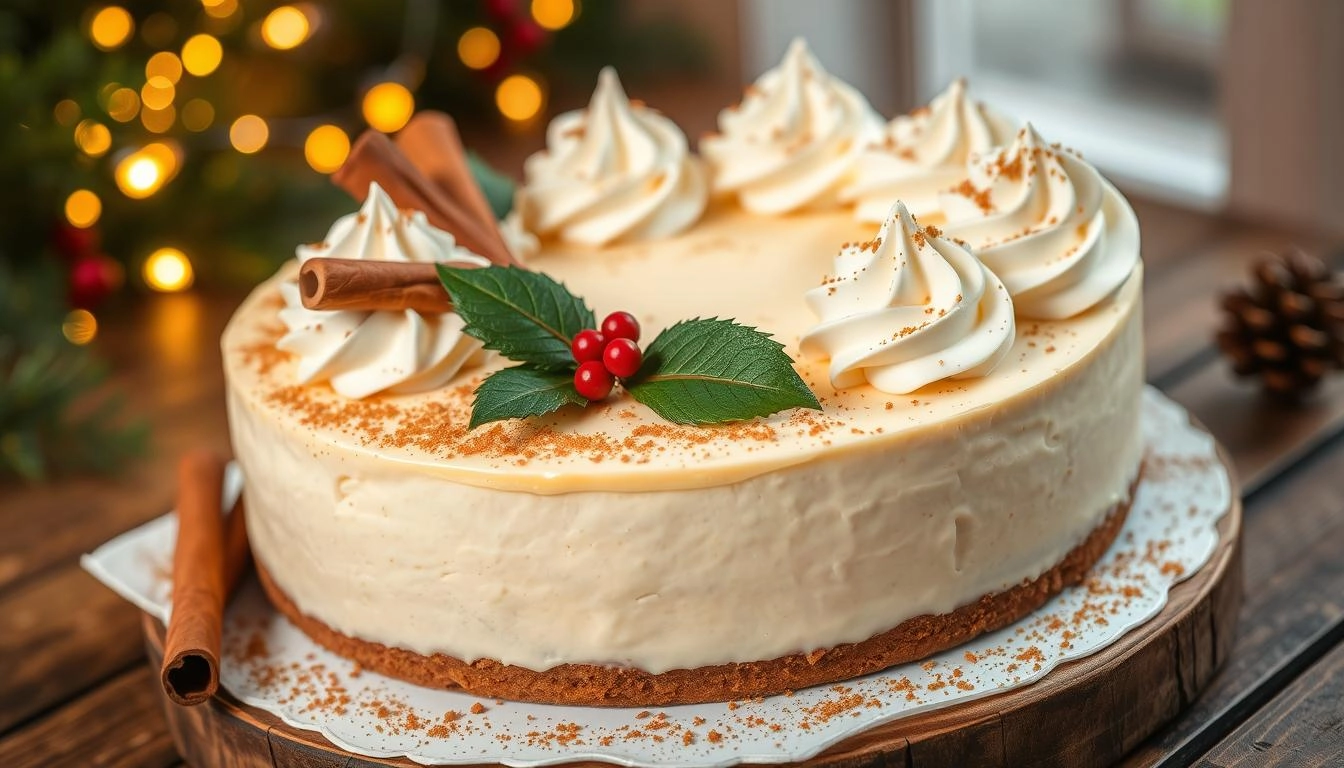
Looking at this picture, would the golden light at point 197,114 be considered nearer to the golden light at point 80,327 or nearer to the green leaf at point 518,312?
the golden light at point 80,327

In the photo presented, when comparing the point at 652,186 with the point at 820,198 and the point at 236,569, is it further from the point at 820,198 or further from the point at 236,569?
the point at 236,569

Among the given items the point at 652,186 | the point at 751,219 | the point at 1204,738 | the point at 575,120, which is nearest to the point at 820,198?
the point at 751,219

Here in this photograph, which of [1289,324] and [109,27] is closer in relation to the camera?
[1289,324]

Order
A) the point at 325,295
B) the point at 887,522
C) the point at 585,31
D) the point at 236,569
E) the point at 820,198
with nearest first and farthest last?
the point at 887,522 < the point at 325,295 < the point at 236,569 < the point at 820,198 < the point at 585,31

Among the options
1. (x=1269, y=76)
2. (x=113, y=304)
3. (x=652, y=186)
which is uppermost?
(x=652, y=186)

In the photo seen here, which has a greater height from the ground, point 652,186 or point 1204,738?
point 652,186

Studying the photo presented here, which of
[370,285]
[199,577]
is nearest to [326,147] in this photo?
[199,577]

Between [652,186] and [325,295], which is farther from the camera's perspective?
[652,186]

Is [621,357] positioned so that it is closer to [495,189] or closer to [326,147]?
[495,189]
